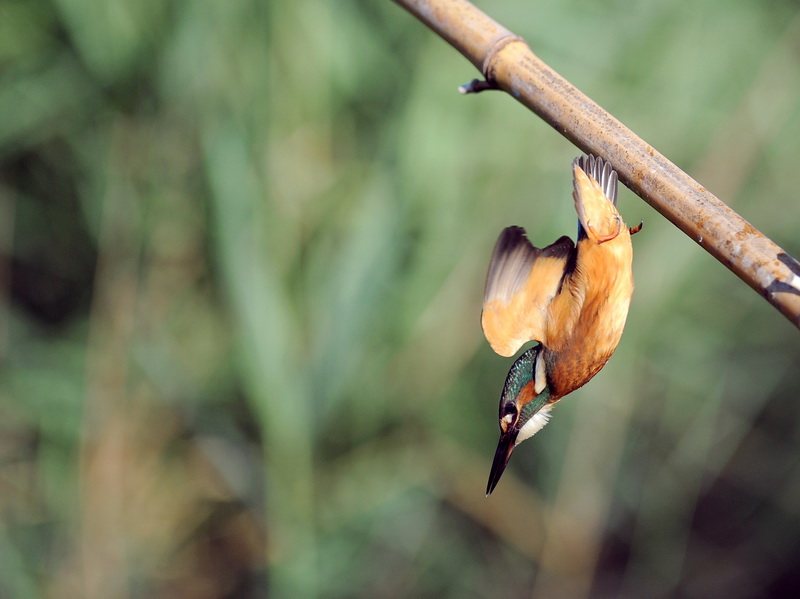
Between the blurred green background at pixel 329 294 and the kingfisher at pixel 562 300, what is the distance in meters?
0.52

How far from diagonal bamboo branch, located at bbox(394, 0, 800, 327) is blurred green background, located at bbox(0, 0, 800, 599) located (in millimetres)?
576

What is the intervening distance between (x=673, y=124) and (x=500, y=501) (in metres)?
0.71

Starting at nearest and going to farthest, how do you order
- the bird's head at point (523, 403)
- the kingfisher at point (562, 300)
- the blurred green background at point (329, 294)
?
the kingfisher at point (562, 300) < the bird's head at point (523, 403) < the blurred green background at point (329, 294)

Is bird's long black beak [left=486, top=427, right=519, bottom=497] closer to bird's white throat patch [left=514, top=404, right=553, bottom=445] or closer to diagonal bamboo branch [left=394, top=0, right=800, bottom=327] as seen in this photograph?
bird's white throat patch [left=514, top=404, right=553, bottom=445]

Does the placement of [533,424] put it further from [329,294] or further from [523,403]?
[329,294]

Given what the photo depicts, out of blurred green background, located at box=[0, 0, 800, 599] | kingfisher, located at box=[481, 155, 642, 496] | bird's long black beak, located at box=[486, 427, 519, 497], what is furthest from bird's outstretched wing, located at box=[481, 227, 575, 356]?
blurred green background, located at box=[0, 0, 800, 599]

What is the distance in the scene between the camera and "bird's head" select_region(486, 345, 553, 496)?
724 mm

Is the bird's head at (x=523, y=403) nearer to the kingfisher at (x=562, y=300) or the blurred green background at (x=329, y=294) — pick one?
the kingfisher at (x=562, y=300)

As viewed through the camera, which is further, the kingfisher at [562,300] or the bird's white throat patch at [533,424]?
the bird's white throat patch at [533,424]

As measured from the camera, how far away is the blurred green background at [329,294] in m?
1.23

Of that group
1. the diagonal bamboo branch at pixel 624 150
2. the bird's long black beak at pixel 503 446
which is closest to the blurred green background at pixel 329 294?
the bird's long black beak at pixel 503 446

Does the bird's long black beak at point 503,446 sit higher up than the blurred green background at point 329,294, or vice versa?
the blurred green background at point 329,294

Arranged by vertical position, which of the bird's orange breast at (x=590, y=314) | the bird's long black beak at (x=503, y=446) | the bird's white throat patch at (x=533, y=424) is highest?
the bird's orange breast at (x=590, y=314)

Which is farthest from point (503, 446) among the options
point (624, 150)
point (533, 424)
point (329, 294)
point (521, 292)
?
point (329, 294)
